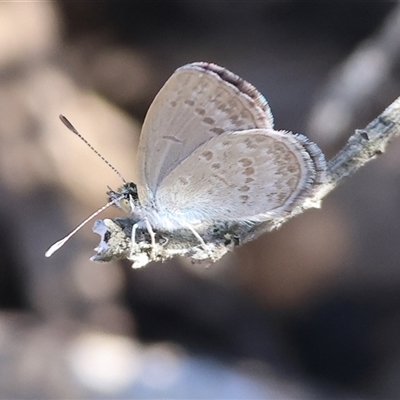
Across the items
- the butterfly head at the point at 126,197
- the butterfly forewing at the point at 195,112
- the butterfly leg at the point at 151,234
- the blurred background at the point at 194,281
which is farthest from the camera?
the blurred background at the point at 194,281

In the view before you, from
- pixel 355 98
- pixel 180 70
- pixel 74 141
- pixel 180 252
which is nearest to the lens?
pixel 180 252

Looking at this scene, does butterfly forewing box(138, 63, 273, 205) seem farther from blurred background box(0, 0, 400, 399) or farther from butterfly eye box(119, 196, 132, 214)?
blurred background box(0, 0, 400, 399)

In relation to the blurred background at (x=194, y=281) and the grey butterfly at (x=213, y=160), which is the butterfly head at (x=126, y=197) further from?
the blurred background at (x=194, y=281)

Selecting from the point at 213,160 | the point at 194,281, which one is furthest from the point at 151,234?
the point at 194,281

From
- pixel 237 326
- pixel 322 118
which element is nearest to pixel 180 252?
pixel 237 326

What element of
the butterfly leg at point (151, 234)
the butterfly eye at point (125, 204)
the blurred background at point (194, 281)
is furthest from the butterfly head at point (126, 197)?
the blurred background at point (194, 281)

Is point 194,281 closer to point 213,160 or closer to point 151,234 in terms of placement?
point 213,160

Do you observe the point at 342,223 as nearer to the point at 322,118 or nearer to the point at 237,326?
the point at 322,118
